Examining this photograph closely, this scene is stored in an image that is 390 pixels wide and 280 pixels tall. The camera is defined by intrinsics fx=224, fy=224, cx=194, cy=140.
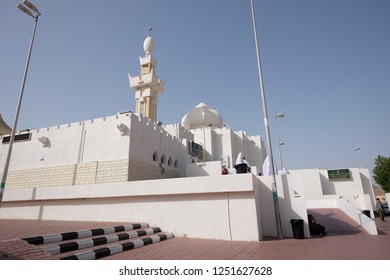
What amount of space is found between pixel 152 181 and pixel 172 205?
1307 millimetres

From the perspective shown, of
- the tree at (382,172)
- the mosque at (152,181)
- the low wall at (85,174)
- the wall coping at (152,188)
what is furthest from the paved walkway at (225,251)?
the tree at (382,172)

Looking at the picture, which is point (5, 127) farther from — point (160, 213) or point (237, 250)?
point (237, 250)

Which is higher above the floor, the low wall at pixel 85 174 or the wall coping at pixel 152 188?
the low wall at pixel 85 174

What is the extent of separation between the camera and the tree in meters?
31.1

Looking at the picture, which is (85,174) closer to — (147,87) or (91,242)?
(91,242)

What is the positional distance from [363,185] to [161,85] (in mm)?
27119

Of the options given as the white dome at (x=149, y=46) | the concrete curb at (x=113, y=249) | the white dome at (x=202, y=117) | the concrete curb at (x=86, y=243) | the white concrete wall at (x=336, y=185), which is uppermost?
the white dome at (x=149, y=46)

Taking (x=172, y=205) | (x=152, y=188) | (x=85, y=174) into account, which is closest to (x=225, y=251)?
(x=172, y=205)

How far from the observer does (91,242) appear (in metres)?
5.94

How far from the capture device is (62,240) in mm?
5848

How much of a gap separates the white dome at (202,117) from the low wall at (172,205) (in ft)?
75.1

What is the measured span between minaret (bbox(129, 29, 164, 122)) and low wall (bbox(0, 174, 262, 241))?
14.7 metres

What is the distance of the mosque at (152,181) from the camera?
8.59m

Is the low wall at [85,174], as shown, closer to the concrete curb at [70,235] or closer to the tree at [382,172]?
the concrete curb at [70,235]
